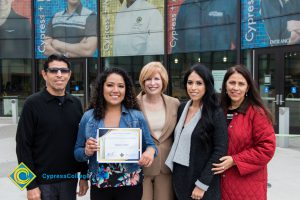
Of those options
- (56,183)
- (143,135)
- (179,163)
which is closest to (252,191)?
(179,163)

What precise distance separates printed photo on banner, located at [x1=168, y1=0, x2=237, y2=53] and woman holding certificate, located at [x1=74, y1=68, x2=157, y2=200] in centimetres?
1165

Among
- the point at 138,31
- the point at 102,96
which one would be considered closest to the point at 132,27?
the point at 138,31

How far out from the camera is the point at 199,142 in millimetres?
2900

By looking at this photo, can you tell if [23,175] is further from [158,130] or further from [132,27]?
[132,27]

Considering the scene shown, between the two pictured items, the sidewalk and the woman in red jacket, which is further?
the sidewalk

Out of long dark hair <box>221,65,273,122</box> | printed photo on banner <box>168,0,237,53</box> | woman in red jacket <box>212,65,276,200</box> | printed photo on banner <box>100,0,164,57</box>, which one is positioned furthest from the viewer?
printed photo on banner <box>100,0,164,57</box>

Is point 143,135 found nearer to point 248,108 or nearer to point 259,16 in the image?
point 248,108

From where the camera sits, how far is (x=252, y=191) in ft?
9.47

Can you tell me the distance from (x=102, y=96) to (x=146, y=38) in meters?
14.1

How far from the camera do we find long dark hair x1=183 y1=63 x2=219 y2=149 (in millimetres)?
2865

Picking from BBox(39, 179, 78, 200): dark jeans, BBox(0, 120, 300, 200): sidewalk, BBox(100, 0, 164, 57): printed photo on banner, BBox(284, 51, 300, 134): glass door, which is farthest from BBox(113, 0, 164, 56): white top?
BBox(39, 179, 78, 200): dark jeans

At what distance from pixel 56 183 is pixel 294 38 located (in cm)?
1022

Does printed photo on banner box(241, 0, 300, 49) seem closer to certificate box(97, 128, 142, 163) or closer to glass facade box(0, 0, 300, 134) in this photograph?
glass facade box(0, 0, 300, 134)

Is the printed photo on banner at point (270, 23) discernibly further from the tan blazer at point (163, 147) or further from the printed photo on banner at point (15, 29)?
the printed photo on banner at point (15, 29)
